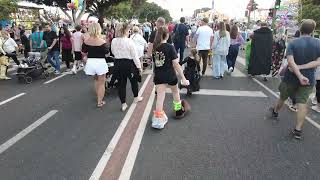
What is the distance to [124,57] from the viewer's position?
7.38m

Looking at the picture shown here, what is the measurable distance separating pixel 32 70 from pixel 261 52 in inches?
296

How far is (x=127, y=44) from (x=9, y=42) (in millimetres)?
6927

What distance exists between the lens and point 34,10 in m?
28.2

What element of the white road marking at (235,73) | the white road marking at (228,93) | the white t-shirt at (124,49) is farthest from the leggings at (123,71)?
the white road marking at (235,73)

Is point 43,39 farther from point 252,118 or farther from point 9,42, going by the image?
point 252,118

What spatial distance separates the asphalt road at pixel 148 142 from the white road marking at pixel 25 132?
0.05ft

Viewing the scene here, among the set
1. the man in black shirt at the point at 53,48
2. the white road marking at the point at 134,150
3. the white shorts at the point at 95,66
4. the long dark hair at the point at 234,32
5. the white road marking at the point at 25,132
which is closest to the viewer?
the white road marking at the point at 134,150

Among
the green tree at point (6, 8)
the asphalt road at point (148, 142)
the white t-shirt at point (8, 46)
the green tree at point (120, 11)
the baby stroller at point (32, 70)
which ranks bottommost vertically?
the asphalt road at point (148, 142)

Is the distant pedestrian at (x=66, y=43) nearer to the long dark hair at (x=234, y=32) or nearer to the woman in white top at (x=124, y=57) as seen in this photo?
the long dark hair at (x=234, y=32)

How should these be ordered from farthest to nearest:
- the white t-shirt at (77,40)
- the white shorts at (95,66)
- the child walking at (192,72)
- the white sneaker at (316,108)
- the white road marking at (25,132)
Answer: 1. the white t-shirt at (77,40)
2. the child walking at (192,72)
3. the white sneaker at (316,108)
4. the white shorts at (95,66)
5. the white road marking at (25,132)

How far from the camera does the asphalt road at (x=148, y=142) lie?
4535 mm

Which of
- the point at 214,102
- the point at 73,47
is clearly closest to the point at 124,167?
the point at 214,102

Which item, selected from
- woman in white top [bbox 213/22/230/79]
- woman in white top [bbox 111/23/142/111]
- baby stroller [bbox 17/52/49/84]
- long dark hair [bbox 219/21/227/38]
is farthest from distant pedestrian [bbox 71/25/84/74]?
woman in white top [bbox 111/23/142/111]

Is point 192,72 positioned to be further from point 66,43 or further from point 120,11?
point 120,11
